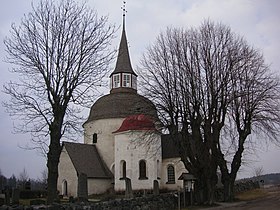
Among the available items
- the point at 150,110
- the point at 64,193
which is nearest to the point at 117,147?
the point at 64,193

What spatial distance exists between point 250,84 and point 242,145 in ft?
16.9

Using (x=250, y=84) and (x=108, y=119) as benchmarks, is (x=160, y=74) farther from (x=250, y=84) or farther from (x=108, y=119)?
(x=108, y=119)

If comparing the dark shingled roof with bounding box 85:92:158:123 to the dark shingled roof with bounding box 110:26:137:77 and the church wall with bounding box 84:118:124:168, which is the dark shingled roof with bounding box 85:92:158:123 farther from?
the dark shingled roof with bounding box 110:26:137:77

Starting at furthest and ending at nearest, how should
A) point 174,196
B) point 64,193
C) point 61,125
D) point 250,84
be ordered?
point 64,193, point 250,84, point 174,196, point 61,125

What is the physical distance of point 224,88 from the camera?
29422mm

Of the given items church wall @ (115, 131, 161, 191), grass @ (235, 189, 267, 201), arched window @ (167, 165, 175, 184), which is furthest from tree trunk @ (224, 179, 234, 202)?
arched window @ (167, 165, 175, 184)

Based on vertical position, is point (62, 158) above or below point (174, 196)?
above

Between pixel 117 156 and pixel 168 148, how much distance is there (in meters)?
6.50

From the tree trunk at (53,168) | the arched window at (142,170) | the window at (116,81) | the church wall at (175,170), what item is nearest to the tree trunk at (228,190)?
the church wall at (175,170)

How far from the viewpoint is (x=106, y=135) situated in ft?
160

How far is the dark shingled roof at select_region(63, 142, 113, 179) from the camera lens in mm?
45281

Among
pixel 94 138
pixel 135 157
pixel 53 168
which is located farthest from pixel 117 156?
pixel 53 168

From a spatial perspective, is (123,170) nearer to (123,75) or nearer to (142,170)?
(142,170)

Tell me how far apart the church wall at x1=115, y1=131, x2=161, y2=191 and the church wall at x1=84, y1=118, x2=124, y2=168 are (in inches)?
131
